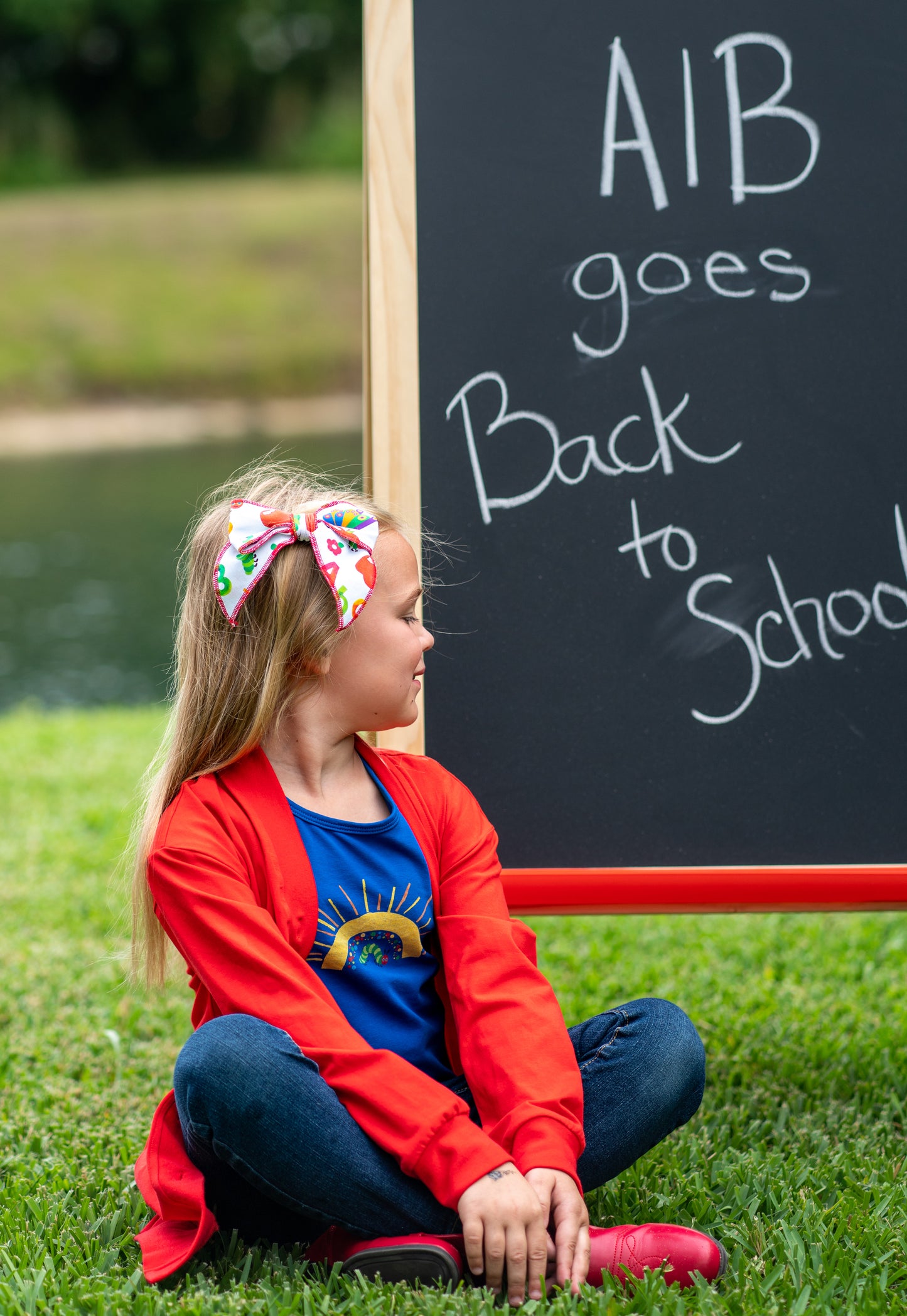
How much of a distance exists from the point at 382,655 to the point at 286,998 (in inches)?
15.8

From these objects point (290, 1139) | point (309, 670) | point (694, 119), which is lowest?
point (290, 1139)

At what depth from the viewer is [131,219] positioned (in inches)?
988

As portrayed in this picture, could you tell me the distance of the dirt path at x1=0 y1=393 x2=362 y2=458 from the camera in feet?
62.7

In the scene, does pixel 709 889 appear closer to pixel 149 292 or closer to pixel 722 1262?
pixel 722 1262

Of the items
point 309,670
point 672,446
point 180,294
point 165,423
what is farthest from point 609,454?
point 180,294

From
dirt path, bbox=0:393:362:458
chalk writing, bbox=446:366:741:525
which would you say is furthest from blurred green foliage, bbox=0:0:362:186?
chalk writing, bbox=446:366:741:525

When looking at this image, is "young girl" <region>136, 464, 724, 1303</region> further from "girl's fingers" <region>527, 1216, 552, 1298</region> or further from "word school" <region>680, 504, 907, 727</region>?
"word school" <region>680, 504, 907, 727</region>

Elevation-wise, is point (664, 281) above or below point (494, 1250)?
above

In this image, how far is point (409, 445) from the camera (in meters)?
1.97

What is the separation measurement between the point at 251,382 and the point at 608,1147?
67.9ft

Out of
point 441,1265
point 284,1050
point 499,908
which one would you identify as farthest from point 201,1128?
point 499,908

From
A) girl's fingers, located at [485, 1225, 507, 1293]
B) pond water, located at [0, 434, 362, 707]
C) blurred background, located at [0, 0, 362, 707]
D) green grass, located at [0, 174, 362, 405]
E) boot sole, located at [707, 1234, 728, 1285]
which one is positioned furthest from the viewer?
green grass, located at [0, 174, 362, 405]

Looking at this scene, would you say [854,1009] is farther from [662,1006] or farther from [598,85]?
[598,85]

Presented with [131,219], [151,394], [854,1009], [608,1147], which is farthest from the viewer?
[131,219]
